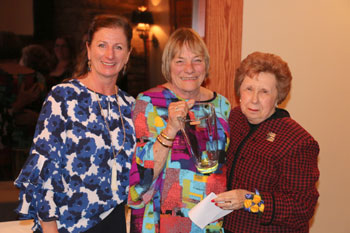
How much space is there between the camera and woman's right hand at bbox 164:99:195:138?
1.29 metres

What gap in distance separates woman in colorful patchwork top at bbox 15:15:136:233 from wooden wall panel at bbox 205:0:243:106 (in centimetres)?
72

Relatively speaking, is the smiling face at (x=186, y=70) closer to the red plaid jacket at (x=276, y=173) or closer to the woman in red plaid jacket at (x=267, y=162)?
the woman in red plaid jacket at (x=267, y=162)

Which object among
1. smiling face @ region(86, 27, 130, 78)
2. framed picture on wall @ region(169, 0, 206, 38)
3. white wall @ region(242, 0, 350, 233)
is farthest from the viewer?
white wall @ region(242, 0, 350, 233)

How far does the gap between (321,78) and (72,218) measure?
2.14 m

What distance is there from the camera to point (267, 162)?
56.2 inches

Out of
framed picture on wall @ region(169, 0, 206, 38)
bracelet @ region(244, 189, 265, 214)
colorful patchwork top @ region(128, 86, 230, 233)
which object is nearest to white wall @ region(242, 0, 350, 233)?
framed picture on wall @ region(169, 0, 206, 38)

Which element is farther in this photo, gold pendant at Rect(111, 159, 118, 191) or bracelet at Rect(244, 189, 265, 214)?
gold pendant at Rect(111, 159, 118, 191)

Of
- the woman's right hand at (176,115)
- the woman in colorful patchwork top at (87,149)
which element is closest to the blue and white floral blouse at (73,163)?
the woman in colorful patchwork top at (87,149)

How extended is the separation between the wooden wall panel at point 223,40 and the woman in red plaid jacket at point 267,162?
634 mm

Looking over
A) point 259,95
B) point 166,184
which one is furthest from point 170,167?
point 259,95

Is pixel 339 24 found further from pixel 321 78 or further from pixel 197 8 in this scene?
pixel 197 8

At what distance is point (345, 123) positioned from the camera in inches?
113

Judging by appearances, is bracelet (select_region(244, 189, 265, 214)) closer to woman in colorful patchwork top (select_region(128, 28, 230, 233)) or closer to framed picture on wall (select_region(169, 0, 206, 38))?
woman in colorful patchwork top (select_region(128, 28, 230, 233))

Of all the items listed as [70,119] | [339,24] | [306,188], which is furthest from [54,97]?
[339,24]
